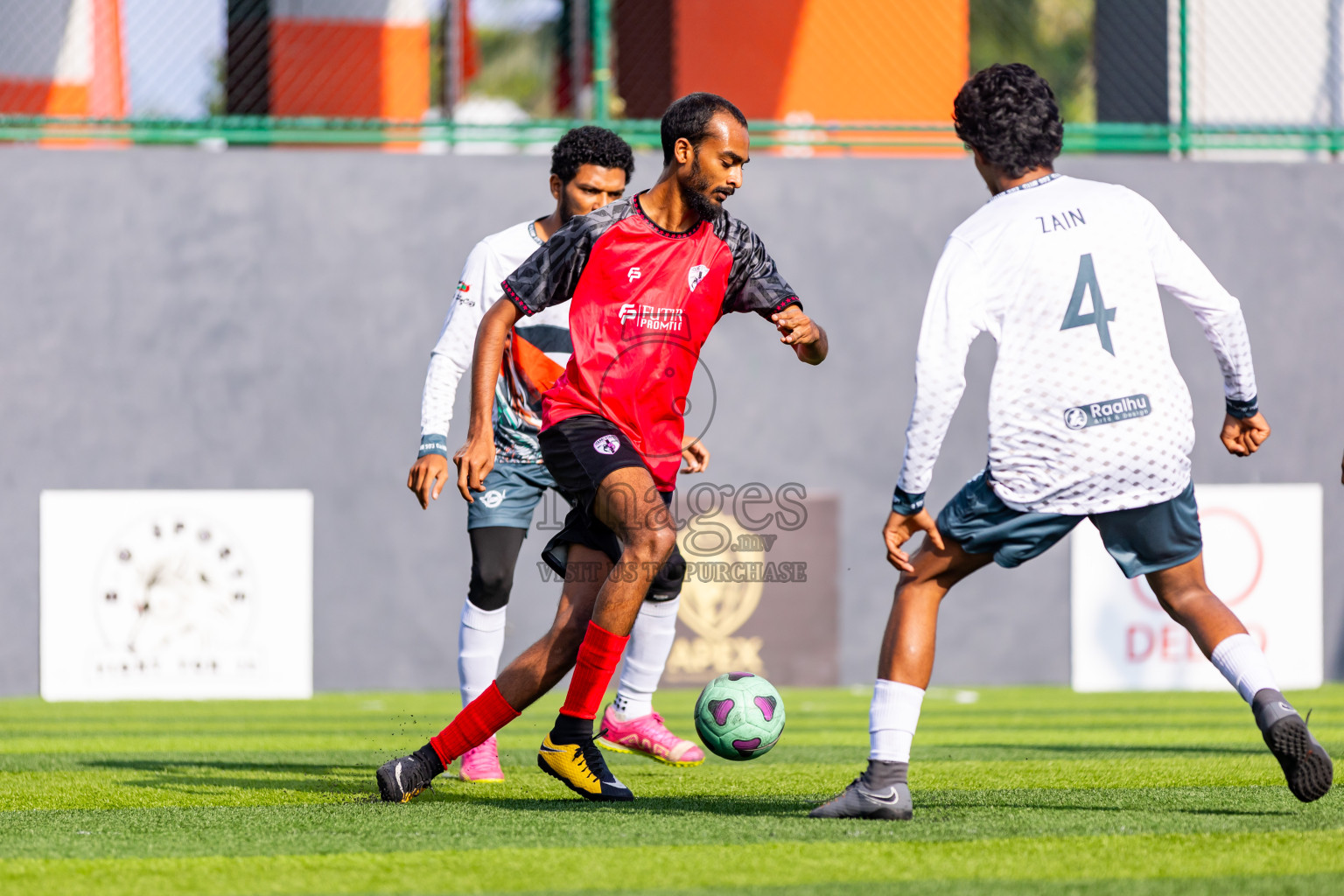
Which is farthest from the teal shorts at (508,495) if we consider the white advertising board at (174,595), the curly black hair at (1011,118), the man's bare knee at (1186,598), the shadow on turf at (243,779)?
the white advertising board at (174,595)

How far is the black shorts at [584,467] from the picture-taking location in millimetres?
4223

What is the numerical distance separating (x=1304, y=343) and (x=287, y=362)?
7.02 m

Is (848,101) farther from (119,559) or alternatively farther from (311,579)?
(119,559)

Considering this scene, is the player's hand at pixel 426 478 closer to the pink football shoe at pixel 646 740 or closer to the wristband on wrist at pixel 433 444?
the wristband on wrist at pixel 433 444

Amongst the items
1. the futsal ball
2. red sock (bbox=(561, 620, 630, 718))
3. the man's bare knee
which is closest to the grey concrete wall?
the futsal ball

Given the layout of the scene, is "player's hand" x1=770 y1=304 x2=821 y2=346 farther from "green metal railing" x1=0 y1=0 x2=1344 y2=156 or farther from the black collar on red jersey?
"green metal railing" x1=0 y1=0 x2=1344 y2=156

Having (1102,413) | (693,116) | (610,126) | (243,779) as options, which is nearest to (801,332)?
(693,116)

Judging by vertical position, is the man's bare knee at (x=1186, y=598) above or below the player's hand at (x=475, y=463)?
below

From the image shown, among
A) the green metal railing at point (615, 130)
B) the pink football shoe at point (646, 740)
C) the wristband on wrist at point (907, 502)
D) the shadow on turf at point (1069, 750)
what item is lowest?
the shadow on turf at point (1069, 750)

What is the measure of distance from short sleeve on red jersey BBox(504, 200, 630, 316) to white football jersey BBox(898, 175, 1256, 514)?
1058mm

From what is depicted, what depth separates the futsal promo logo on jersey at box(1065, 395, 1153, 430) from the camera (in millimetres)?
3865

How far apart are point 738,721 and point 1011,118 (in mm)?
2082

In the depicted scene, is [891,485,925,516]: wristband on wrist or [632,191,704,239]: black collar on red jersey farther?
[632,191,704,239]: black collar on red jersey

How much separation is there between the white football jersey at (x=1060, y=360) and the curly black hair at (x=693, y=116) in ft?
2.81
